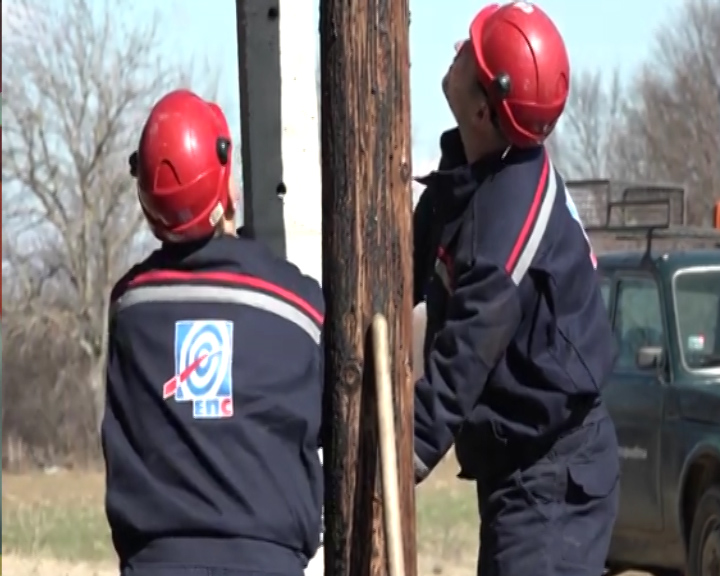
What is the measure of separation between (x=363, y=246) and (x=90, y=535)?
493 inches

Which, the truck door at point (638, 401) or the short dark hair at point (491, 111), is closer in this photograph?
the short dark hair at point (491, 111)

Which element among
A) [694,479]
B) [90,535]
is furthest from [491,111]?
[90,535]

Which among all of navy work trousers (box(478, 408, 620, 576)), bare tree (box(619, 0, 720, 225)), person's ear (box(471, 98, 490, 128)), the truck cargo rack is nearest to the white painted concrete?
person's ear (box(471, 98, 490, 128))

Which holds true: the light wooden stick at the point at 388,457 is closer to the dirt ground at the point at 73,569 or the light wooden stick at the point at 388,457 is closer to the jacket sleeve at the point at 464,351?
the jacket sleeve at the point at 464,351

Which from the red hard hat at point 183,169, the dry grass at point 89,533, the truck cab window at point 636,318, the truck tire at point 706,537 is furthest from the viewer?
the dry grass at point 89,533

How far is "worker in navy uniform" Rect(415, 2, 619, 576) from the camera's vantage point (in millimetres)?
4625

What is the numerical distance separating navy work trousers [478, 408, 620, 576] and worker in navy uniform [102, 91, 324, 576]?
66 cm

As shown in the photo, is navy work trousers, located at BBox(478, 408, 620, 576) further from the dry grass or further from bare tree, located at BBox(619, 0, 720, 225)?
bare tree, located at BBox(619, 0, 720, 225)

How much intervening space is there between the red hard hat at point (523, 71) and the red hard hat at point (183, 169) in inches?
31.9

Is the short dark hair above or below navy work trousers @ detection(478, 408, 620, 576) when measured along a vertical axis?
above

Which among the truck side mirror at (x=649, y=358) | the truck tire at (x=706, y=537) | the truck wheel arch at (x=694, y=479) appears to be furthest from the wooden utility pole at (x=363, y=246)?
the truck side mirror at (x=649, y=358)

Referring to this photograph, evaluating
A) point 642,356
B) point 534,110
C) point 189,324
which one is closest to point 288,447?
point 189,324

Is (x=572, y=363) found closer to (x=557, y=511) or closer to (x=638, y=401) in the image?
(x=557, y=511)

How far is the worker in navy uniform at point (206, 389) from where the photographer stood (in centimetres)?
415
